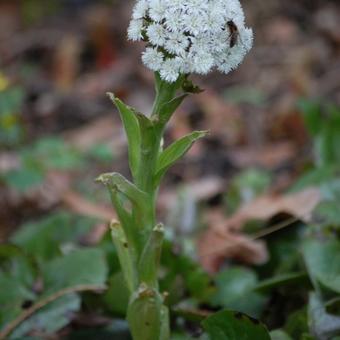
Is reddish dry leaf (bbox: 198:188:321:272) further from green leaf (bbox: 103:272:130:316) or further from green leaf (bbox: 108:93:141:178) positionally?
green leaf (bbox: 108:93:141:178)

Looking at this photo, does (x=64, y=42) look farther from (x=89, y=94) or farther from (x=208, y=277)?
(x=208, y=277)

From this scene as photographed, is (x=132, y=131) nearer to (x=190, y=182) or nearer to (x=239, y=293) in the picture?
(x=239, y=293)

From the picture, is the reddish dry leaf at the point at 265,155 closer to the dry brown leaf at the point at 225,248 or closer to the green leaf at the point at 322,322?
the dry brown leaf at the point at 225,248

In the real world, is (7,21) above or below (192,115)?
above

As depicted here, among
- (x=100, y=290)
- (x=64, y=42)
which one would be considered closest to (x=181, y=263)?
(x=100, y=290)

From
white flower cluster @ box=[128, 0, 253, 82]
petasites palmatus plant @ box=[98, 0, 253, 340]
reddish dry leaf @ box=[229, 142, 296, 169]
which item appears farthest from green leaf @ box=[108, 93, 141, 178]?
reddish dry leaf @ box=[229, 142, 296, 169]

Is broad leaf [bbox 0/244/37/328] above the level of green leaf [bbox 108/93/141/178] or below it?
below

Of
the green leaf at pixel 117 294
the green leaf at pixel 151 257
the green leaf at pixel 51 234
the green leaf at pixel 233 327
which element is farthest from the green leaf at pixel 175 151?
the green leaf at pixel 51 234

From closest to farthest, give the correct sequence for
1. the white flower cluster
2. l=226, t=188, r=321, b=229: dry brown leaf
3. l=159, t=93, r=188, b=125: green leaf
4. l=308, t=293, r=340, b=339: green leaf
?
the white flower cluster → l=159, t=93, r=188, b=125: green leaf → l=308, t=293, r=340, b=339: green leaf → l=226, t=188, r=321, b=229: dry brown leaf
